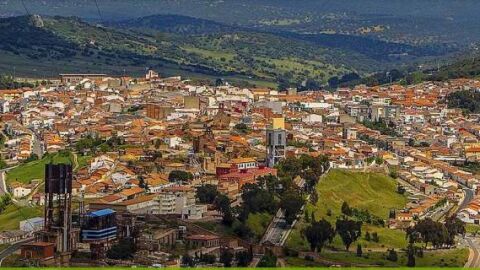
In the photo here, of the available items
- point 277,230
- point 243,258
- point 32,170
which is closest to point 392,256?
point 277,230

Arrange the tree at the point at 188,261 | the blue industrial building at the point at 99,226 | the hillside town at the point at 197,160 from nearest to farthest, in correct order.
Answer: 1. the tree at the point at 188,261
2. the blue industrial building at the point at 99,226
3. the hillside town at the point at 197,160

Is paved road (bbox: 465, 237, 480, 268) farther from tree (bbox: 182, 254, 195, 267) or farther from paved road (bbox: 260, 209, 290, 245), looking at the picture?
tree (bbox: 182, 254, 195, 267)

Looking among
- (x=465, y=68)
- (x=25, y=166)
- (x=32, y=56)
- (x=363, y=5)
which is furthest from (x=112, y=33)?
(x=363, y=5)

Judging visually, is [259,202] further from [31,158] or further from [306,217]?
[31,158]

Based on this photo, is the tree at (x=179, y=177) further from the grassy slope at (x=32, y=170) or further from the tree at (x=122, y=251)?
the tree at (x=122, y=251)

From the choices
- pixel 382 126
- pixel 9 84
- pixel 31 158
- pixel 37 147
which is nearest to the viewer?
pixel 31 158

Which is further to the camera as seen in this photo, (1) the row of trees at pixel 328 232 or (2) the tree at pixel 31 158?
(2) the tree at pixel 31 158

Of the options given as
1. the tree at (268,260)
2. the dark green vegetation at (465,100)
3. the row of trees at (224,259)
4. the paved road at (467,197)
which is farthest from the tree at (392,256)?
the dark green vegetation at (465,100)

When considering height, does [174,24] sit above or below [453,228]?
below
